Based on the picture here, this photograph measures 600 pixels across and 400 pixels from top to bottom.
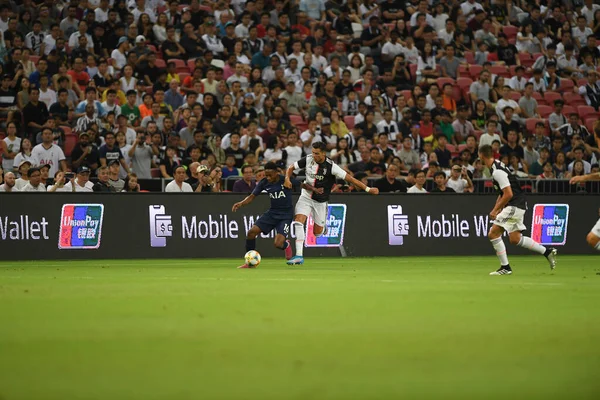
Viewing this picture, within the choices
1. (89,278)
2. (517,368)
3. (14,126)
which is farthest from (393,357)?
(14,126)

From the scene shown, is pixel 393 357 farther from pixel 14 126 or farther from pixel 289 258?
pixel 14 126

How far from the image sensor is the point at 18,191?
22.1 metres

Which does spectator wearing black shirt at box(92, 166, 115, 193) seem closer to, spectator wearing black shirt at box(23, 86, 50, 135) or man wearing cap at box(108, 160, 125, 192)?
man wearing cap at box(108, 160, 125, 192)

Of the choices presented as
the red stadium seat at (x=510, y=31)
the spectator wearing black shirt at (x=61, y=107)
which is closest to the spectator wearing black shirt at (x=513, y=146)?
the red stadium seat at (x=510, y=31)

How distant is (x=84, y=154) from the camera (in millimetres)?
23953

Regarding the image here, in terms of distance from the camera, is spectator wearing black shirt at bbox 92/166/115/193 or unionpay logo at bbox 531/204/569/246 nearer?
spectator wearing black shirt at bbox 92/166/115/193

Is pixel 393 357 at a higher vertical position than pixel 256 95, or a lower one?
lower

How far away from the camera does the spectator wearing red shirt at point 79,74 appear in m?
26.7

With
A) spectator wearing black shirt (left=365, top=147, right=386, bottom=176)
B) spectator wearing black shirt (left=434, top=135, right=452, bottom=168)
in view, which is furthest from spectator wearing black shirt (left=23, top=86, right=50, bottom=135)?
spectator wearing black shirt (left=434, top=135, right=452, bottom=168)

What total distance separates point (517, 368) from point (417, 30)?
89.9 feet

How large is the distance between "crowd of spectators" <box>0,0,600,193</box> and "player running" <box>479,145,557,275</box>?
7556mm

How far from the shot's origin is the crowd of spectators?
24.9m

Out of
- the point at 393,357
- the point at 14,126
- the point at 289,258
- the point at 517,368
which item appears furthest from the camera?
the point at 14,126

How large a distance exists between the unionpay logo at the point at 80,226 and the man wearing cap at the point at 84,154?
1614 mm
